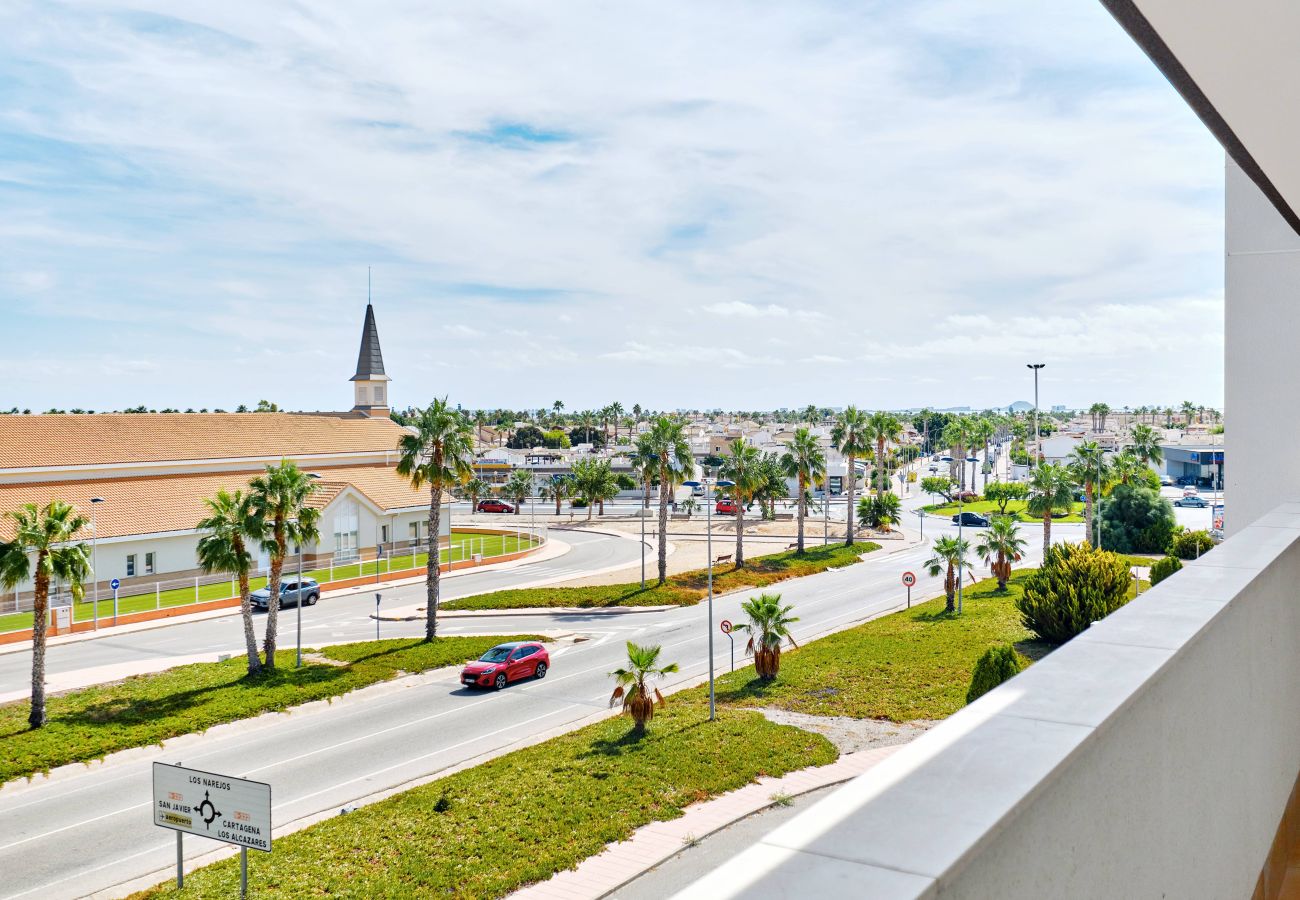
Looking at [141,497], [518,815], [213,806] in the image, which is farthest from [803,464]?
[213,806]

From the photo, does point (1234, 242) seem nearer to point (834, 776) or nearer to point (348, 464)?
point (834, 776)

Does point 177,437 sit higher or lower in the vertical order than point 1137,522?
higher

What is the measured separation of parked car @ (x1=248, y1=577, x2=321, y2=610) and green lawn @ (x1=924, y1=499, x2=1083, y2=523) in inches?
1993

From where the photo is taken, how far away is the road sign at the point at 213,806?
13.3 meters

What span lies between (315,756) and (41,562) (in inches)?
373

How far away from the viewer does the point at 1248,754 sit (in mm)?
4203

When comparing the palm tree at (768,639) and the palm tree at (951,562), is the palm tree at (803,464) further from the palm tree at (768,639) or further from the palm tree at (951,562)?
the palm tree at (768,639)

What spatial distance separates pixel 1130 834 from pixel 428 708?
24339 mm

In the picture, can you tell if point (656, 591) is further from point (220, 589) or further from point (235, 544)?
point (220, 589)

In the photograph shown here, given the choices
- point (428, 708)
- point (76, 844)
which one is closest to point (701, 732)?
point (428, 708)

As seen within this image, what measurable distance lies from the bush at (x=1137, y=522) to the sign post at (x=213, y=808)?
1936 inches

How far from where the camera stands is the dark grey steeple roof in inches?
2817

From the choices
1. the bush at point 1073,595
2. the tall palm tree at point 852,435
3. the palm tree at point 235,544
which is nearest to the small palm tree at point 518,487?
the tall palm tree at point 852,435

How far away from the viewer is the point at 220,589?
41.9m
